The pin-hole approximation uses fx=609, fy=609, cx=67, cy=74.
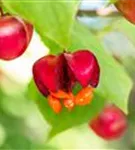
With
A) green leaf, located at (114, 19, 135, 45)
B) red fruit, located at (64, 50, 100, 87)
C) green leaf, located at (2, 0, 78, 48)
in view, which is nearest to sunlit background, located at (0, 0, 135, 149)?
green leaf, located at (114, 19, 135, 45)

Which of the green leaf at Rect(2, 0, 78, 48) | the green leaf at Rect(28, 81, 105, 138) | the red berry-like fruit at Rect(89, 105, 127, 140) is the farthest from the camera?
the red berry-like fruit at Rect(89, 105, 127, 140)

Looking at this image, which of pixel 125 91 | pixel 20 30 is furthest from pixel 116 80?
pixel 20 30

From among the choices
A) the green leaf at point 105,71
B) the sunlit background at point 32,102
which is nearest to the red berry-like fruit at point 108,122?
the sunlit background at point 32,102

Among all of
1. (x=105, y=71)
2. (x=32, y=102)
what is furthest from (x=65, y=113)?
(x=32, y=102)

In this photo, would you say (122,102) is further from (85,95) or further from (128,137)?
(128,137)

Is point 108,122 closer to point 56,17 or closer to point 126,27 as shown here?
point 126,27

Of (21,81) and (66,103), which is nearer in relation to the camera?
(66,103)

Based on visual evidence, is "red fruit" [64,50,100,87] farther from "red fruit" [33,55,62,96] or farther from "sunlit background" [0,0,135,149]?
"sunlit background" [0,0,135,149]
